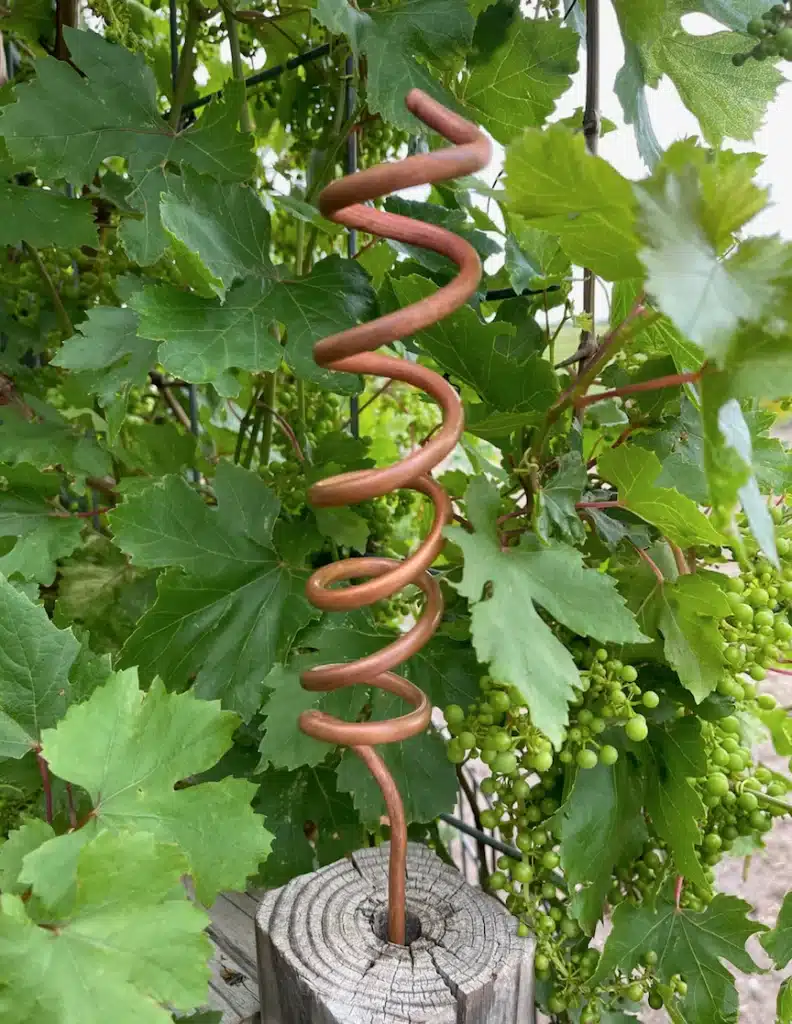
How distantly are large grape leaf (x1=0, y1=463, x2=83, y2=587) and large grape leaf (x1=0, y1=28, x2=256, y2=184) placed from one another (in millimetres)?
306

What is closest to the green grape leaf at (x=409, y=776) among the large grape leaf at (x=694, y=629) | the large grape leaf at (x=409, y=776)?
the large grape leaf at (x=409, y=776)

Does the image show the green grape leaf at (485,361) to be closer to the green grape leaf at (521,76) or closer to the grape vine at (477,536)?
the grape vine at (477,536)

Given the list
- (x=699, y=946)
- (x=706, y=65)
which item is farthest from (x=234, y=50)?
(x=699, y=946)

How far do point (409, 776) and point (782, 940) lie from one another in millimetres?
289

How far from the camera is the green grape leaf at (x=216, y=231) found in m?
0.62

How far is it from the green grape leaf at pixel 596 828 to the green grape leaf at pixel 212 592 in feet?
0.87

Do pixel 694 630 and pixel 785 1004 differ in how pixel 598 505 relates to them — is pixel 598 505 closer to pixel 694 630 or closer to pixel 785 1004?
pixel 694 630

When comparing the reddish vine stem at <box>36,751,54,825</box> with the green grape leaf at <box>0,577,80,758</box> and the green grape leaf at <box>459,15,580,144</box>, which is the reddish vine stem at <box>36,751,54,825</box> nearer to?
the green grape leaf at <box>0,577,80,758</box>

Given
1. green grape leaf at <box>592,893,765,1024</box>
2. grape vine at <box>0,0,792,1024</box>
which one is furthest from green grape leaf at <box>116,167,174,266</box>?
green grape leaf at <box>592,893,765,1024</box>

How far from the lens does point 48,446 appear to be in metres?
0.88

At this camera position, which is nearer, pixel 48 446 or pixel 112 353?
pixel 112 353

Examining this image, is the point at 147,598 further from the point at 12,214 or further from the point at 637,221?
the point at 637,221

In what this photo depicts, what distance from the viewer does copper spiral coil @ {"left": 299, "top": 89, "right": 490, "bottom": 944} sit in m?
0.43

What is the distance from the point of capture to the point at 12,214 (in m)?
0.81
